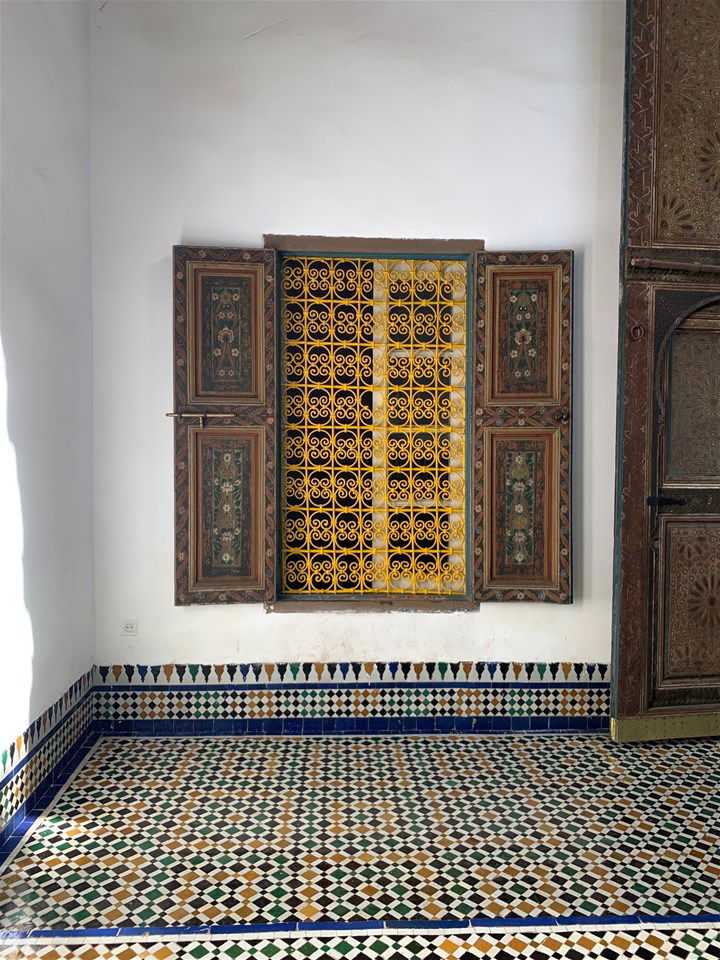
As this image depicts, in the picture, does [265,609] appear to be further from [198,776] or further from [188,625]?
[198,776]

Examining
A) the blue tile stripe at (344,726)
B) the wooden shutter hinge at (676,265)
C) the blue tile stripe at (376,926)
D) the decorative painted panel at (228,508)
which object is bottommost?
the blue tile stripe at (376,926)

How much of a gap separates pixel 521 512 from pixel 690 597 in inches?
29.1

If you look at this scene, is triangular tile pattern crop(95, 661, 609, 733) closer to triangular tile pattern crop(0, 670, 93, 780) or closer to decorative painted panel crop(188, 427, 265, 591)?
triangular tile pattern crop(0, 670, 93, 780)

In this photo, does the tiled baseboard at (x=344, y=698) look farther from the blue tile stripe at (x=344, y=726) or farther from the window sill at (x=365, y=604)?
the window sill at (x=365, y=604)

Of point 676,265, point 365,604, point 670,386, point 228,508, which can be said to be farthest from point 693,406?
point 228,508

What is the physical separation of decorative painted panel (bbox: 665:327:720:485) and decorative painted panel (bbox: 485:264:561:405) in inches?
18.4

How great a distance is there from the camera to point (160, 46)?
9.82 ft

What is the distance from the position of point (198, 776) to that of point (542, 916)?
50.8 inches

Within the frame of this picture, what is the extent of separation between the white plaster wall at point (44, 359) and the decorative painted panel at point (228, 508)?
44cm

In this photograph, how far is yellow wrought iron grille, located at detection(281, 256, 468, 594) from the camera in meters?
3.11

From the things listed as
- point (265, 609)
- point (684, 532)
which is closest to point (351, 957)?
point (265, 609)

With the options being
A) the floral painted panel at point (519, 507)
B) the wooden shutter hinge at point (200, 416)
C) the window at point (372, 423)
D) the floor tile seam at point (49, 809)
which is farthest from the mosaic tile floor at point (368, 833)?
the wooden shutter hinge at point (200, 416)

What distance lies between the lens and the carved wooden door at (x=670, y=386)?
9.67ft

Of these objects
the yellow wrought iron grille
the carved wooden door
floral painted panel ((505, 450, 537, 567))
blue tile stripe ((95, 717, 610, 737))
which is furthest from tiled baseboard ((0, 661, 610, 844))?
floral painted panel ((505, 450, 537, 567))
